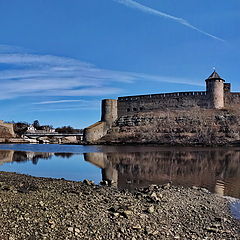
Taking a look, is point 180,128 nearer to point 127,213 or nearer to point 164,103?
point 164,103

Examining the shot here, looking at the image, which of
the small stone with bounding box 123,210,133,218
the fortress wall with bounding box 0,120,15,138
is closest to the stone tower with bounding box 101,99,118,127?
the fortress wall with bounding box 0,120,15,138

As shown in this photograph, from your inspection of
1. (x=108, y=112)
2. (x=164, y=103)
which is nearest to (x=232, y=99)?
(x=164, y=103)

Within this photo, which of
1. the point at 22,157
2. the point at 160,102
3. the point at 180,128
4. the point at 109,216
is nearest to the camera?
the point at 109,216

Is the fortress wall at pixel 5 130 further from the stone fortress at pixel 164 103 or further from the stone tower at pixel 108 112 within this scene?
the stone tower at pixel 108 112

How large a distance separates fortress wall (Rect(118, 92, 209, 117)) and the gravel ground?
1527 inches

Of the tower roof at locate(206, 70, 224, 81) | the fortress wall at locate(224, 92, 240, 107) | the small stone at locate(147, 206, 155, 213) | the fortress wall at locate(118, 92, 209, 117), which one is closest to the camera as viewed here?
the small stone at locate(147, 206, 155, 213)

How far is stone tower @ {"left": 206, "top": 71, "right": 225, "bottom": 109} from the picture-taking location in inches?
1742

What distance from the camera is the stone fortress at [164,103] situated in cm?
4462

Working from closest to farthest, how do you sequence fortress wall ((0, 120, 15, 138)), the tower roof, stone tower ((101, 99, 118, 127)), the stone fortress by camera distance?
the tower roof → the stone fortress → stone tower ((101, 99, 118, 127)) → fortress wall ((0, 120, 15, 138))

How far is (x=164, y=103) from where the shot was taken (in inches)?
1886

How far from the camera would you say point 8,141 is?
191 ft

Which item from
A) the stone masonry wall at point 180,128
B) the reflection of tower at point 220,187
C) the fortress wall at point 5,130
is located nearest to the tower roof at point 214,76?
the stone masonry wall at point 180,128

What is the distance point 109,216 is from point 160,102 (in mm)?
42784

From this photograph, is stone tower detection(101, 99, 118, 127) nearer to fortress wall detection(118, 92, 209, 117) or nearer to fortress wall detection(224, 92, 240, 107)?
fortress wall detection(118, 92, 209, 117)
